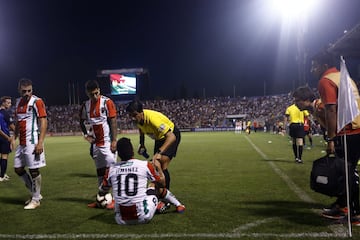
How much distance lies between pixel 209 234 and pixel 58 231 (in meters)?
2.09

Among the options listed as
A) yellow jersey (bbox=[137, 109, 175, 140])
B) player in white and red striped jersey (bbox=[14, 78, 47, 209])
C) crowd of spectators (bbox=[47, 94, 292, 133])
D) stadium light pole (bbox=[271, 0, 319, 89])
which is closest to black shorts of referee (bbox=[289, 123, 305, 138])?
yellow jersey (bbox=[137, 109, 175, 140])

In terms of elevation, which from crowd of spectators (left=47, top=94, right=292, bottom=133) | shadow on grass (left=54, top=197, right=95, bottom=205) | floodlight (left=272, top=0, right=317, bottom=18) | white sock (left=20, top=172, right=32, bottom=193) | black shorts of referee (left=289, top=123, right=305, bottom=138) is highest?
floodlight (left=272, top=0, right=317, bottom=18)

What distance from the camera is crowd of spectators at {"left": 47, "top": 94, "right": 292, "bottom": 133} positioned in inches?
2274

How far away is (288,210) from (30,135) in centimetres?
469

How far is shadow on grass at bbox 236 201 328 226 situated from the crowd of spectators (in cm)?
4856

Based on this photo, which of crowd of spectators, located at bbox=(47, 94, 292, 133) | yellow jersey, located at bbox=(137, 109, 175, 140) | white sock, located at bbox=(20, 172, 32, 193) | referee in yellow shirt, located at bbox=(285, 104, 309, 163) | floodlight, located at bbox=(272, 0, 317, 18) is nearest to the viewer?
yellow jersey, located at bbox=(137, 109, 175, 140)

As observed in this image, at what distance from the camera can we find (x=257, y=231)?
4621mm

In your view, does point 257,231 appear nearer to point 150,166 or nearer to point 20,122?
point 150,166

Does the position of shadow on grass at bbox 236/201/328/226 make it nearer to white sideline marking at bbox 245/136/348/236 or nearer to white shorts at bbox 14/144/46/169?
white sideline marking at bbox 245/136/348/236

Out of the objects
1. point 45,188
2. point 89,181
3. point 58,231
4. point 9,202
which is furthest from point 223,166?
point 58,231

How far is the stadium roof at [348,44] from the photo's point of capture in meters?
30.4

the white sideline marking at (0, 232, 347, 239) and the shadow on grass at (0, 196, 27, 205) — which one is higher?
the white sideline marking at (0, 232, 347, 239)

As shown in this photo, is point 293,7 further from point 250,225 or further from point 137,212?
point 137,212

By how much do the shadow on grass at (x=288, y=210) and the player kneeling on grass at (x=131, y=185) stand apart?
68.5 inches
